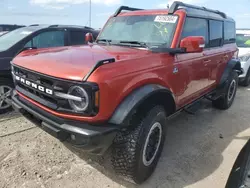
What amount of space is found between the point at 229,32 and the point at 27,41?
13.9ft

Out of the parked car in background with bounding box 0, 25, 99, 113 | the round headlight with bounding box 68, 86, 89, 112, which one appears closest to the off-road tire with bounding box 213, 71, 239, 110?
the parked car in background with bounding box 0, 25, 99, 113

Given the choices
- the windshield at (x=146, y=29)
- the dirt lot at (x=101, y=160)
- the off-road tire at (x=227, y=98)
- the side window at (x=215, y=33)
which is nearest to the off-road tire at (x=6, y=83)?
the dirt lot at (x=101, y=160)

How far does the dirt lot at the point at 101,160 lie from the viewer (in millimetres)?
2732

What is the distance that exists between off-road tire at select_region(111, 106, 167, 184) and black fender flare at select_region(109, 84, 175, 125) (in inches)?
9.6

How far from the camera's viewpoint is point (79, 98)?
2.13 meters

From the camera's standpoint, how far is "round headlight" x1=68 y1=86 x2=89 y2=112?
6.98 feet

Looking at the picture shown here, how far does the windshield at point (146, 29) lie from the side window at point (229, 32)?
2.25m

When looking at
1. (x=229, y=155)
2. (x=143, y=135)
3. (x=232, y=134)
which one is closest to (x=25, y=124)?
(x=143, y=135)

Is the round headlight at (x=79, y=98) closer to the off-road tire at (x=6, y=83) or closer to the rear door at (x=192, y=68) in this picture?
the rear door at (x=192, y=68)

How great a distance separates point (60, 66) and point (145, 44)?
1.29 metres

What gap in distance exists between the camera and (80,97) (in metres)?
2.14

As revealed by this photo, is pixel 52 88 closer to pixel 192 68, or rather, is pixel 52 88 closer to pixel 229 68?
pixel 192 68

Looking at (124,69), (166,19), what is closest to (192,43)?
(166,19)

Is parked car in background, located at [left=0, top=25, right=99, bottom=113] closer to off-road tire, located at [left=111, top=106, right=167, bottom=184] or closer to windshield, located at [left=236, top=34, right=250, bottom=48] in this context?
off-road tire, located at [left=111, top=106, right=167, bottom=184]
